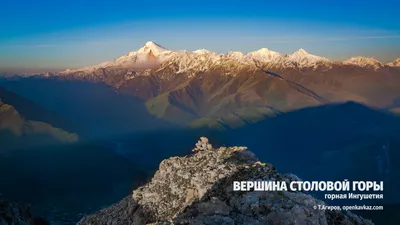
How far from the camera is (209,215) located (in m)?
45.0

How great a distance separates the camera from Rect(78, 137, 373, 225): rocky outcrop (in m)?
45.1

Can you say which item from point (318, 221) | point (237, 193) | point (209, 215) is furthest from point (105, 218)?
point (318, 221)

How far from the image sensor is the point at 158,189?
82.7 meters

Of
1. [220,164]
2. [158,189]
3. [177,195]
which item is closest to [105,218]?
[158,189]

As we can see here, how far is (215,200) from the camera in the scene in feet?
164

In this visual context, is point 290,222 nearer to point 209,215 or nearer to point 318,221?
point 318,221

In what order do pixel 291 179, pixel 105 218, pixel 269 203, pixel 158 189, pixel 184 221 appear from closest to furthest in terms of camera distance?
pixel 184 221 → pixel 269 203 → pixel 291 179 → pixel 158 189 → pixel 105 218

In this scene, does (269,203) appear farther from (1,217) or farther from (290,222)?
(1,217)

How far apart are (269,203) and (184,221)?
14.1 meters

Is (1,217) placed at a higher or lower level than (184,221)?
lower

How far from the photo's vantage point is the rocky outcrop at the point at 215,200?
1774 inches

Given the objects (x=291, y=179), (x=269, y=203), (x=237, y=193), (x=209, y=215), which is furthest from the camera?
(x=291, y=179)

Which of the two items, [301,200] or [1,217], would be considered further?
[1,217]

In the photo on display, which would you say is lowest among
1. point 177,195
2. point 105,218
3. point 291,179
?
point 105,218
